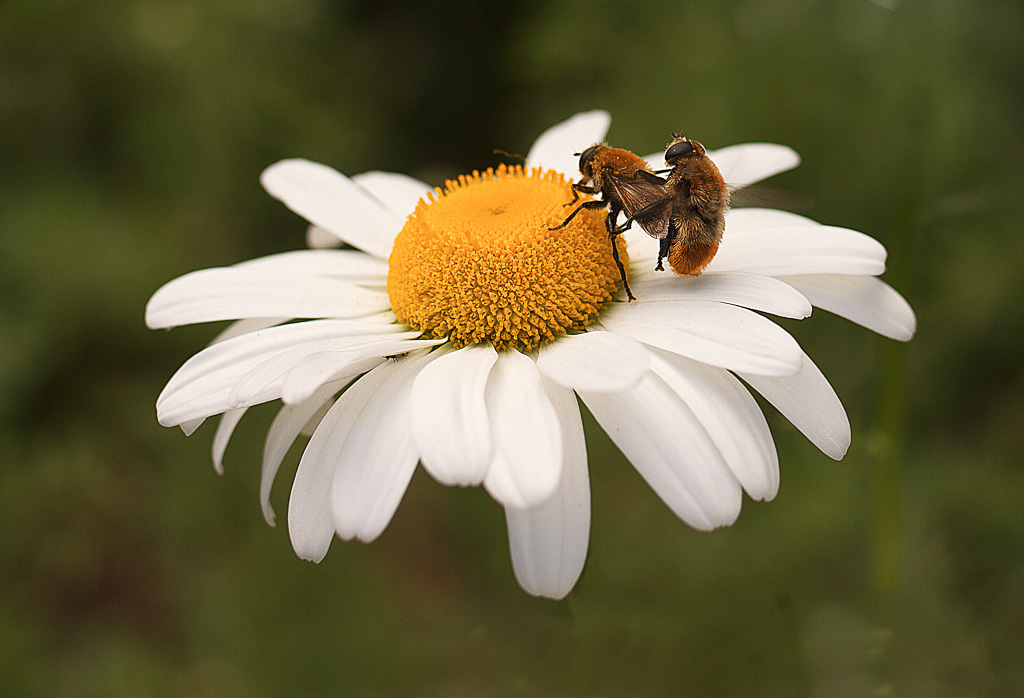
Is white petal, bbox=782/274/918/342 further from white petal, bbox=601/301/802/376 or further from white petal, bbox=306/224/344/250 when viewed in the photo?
white petal, bbox=306/224/344/250

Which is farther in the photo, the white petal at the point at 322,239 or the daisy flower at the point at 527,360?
the white petal at the point at 322,239

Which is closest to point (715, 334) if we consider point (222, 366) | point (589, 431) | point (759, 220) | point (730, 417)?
point (730, 417)

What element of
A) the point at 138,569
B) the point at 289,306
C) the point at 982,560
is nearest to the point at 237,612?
the point at 138,569

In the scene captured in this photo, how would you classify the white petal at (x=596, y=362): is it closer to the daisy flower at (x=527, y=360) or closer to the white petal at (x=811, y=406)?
the daisy flower at (x=527, y=360)

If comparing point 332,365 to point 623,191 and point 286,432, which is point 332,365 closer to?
point 286,432

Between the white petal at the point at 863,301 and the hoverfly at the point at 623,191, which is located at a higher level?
the hoverfly at the point at 623,191

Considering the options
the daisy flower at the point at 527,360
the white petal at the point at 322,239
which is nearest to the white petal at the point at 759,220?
the daisy flower at the point at 527,360

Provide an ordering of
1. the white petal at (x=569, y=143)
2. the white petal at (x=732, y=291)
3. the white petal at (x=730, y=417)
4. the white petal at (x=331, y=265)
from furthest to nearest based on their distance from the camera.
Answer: the white petal at (x=569, y=143)
the white petal at (x=331, y=265)
the white petal at (x=732, y=291)
the white petal at (x=730, y=417)

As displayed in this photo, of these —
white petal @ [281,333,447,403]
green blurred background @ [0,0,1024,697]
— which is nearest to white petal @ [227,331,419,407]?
white petal @ [281,333,447,403]
